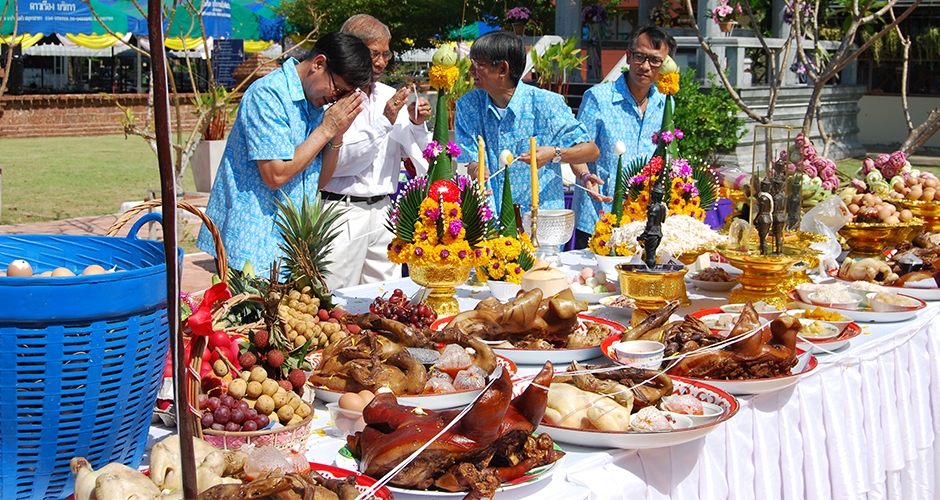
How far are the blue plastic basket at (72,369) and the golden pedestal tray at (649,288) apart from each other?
4.49 feet

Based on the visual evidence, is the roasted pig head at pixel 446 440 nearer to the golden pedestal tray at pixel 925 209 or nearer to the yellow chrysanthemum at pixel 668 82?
the yellow chrysanthemum at pixel 668 82

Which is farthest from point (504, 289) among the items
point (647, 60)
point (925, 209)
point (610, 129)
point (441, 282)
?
point (925, 209)

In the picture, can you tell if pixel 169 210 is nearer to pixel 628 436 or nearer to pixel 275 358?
pixel 275 358

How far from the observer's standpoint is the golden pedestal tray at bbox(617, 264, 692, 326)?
2473mm

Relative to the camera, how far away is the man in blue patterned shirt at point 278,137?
3047 mm

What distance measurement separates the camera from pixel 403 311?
230cm

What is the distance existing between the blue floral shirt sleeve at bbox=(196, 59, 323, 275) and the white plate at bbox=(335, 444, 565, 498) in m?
1.62

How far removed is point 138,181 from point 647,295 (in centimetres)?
1114

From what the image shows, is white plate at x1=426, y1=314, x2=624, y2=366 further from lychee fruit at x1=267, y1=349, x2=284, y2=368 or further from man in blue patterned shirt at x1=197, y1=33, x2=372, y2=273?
man in blue patterned shirt at x1=197, y1=33, x2=372, y2=273

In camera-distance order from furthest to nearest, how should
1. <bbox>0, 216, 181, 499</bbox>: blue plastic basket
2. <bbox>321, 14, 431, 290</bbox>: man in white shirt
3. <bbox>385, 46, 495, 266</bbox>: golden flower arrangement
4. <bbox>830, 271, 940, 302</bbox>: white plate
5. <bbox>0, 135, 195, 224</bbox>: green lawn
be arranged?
<bbox>0, 135, 195, 224</bbox>: green lawn → <bbox>321, 14, 431, 290</bbox>: man in white shirt → <bbox>830, 271, 940, 302</bbox>: white plate → <bbox>385, 46, 495, 266</bbox>: golden flower arrangement → <bbox>0, 216, 181, 499</bbox>: blue plastic basket

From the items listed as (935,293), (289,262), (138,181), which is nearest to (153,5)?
(289,262)

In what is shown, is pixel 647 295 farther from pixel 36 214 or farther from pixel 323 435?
pixel 36 214

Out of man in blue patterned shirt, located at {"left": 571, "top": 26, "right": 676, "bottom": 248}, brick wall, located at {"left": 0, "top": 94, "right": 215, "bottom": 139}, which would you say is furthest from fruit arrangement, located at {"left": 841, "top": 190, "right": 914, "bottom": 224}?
brick wall, located at {"left": 0, "top": 94, "right": 215, "bottom": 139}

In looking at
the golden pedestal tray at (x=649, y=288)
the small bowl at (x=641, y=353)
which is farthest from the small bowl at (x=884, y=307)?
the small bowl at (x=641, y=353)
